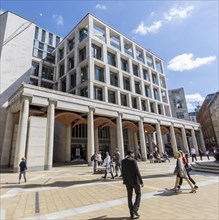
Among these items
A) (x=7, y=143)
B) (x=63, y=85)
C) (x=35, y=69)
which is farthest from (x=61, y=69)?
(x=7, y=143)

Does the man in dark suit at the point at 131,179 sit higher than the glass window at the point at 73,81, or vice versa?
the glass window at the point at 73,81

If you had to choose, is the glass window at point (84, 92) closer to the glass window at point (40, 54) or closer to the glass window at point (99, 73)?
the glass window at point (99, 73)

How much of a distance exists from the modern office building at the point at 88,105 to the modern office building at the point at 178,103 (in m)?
14.6

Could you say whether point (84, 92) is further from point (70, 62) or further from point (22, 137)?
point (22, 137)

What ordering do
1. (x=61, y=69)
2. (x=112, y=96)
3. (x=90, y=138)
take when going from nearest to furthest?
(x=90, y=138) < (x=112, y=96) < (x=61, y=69)

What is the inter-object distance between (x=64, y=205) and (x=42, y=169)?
12.9 meters

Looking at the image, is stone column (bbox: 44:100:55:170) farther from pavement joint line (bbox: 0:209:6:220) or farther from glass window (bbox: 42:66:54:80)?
glass window (bbox: 42:66:54:80)

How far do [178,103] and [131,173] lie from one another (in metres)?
63.1

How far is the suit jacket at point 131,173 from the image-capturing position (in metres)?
4.70

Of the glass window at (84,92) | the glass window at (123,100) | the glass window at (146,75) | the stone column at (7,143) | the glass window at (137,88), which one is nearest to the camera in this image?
the stone column at (7,143)

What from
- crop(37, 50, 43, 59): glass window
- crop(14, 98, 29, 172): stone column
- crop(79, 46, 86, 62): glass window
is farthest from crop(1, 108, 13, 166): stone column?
crop(37, 50, 43, 59): glass window

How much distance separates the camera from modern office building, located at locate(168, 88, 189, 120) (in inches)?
2389

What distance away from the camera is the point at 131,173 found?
15.6 ft

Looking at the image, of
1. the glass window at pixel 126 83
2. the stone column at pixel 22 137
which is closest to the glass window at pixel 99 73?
the glass window at pixel 126 83
